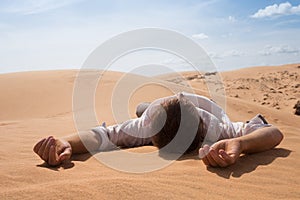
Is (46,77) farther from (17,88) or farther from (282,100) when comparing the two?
(282,100)

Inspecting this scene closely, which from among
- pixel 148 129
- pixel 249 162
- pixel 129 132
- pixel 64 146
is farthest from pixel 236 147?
pixel 64 146

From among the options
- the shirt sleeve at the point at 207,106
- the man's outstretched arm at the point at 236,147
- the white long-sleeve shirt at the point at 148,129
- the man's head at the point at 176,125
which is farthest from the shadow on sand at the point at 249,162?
the shirt sleeve at the point at 207,106

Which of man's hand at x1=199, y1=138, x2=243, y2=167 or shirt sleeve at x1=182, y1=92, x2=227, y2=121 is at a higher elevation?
shirt sleeve at x1=182, y1=92, x2=227, y2=121

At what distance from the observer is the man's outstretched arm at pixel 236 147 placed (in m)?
1.74

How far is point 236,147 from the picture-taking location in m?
1.84

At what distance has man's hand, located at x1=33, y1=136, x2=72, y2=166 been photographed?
70.3 inches

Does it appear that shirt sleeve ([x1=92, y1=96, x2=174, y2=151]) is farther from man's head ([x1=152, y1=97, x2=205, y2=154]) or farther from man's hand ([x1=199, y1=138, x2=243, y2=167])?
man's hand ([x1=199, y1=138, x2=243, y2=167])

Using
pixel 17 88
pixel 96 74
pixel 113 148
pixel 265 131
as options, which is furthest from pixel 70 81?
pixel 265 131

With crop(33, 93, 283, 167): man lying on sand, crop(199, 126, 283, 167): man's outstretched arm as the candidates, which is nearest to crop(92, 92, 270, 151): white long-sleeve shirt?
crop(33, 93, 283, 167): man lying on sand

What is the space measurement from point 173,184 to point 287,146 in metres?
1.37

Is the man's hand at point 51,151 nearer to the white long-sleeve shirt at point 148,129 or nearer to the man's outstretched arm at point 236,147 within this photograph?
the white long-sleeve shirt at point 148,129

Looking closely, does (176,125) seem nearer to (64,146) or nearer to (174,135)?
(174,135)

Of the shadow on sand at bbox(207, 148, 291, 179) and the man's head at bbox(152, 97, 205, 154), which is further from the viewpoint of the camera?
the man's head at bbox(152, 97, 205, 154)

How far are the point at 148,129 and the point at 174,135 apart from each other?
10.3 inches
